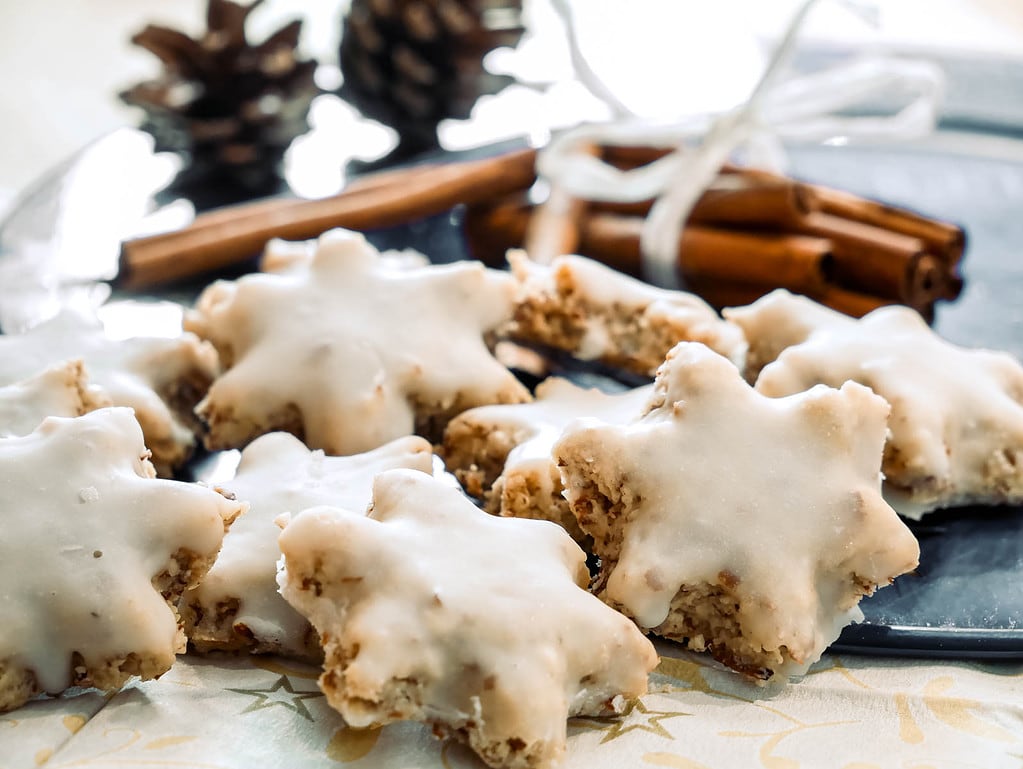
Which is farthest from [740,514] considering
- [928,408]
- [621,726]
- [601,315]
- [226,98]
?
[226,98]

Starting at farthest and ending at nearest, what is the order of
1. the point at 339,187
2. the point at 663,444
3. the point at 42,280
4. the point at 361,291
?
the point at 339,187 < the point at 42,280 < the point at 361,291 < the point at 663,444

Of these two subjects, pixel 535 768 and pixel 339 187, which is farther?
pixel 339 187

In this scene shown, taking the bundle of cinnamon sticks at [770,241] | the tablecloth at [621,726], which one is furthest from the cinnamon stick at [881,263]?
the tablecloth at [621,726]

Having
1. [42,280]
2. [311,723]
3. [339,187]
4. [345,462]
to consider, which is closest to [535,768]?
[311,723]

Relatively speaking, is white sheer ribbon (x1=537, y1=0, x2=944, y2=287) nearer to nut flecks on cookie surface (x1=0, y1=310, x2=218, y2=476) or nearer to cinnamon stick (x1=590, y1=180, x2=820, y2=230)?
cinnamon stick (x1=590, y1=180, x2=820, y2=230)

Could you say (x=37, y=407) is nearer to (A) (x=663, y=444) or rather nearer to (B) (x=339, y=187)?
(A) (x=663, y=444)

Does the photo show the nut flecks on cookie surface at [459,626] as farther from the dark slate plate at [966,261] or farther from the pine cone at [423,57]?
the pine cone at [423,57]
